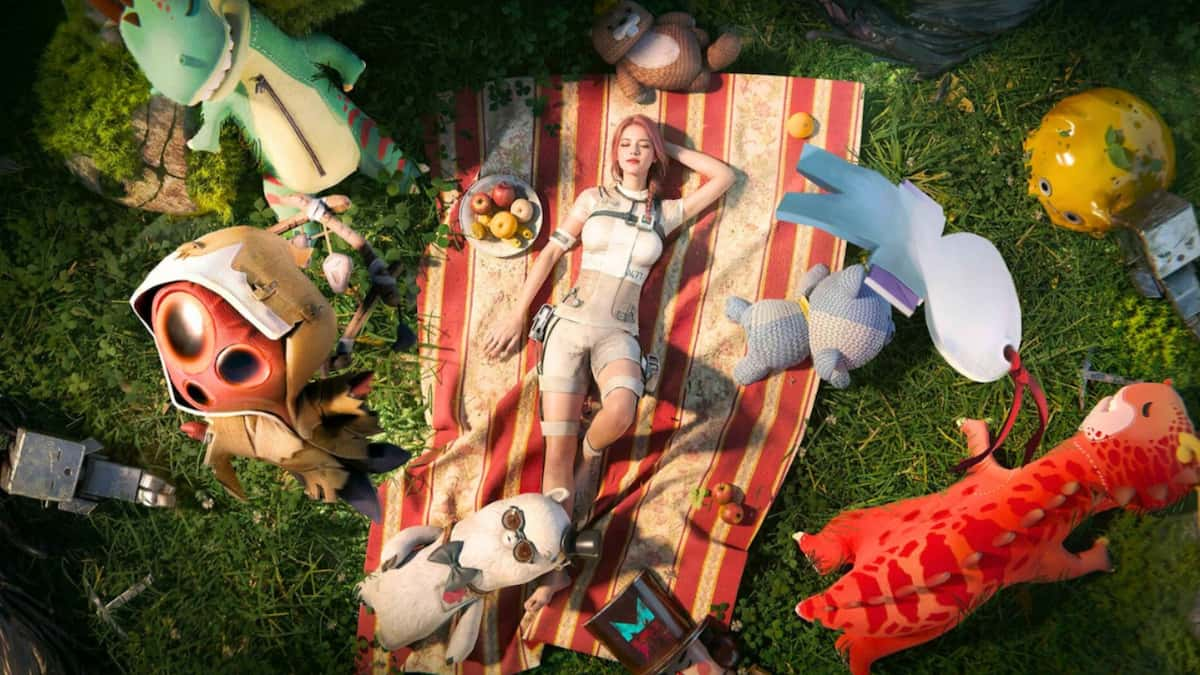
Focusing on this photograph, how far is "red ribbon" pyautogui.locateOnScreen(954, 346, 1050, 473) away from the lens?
3.74m

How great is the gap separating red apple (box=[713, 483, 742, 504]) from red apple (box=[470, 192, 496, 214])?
142cm

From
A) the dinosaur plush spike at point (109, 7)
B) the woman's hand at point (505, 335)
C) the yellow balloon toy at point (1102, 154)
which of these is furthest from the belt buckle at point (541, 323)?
the yellow balloon toy at point (1102, 154)

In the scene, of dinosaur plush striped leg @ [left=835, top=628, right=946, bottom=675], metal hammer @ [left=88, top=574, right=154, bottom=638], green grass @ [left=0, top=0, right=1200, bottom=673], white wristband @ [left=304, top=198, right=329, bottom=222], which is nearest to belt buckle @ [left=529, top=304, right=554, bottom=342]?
green grass @ [left=0, top=0, right=1200, bottom=673]

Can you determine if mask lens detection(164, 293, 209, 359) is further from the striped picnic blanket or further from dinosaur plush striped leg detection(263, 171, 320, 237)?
the striped picnic blanket

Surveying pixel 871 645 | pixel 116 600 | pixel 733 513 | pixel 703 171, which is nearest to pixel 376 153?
pixel 703 171

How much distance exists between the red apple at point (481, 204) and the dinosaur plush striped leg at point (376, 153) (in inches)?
11.0

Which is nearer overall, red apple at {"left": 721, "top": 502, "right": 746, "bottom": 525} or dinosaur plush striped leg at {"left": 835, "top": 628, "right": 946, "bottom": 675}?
dinosaur plush striped leg at {"left": 835, "top": 628, "right": 946, "bottom": 675}

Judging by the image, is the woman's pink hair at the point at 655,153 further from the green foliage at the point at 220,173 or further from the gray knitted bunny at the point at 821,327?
the green foliage at the point at 220,173

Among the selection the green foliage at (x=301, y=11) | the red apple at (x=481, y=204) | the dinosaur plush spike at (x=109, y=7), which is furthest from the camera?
the red apple at (x=481, y=204)

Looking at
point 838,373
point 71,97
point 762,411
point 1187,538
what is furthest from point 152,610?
point 1187,538

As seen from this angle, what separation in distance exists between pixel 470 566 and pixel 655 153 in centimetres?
168

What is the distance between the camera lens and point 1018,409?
3.80 m

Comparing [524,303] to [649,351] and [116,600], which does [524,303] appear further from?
[116,600]

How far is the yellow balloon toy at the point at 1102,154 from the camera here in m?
3.75
